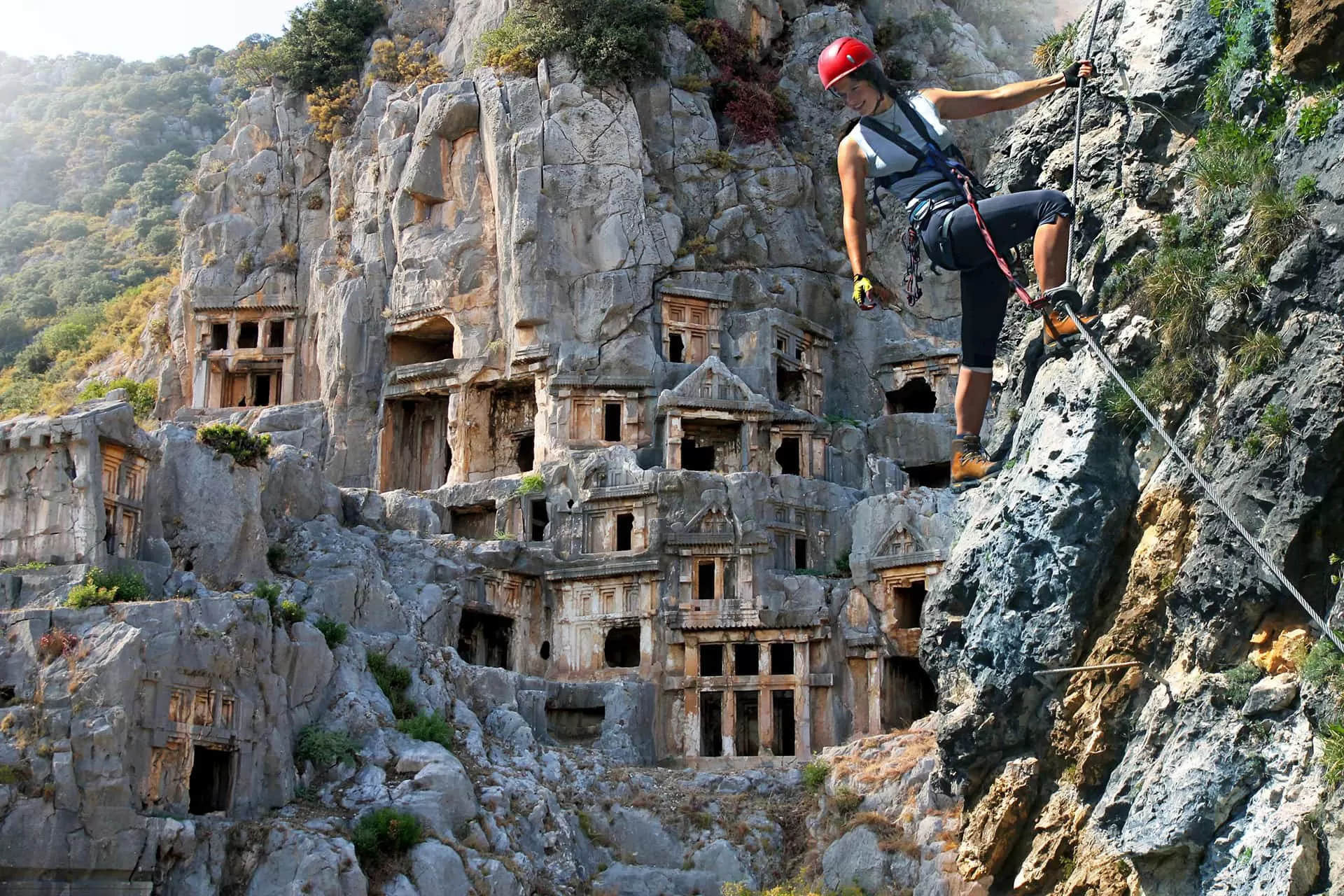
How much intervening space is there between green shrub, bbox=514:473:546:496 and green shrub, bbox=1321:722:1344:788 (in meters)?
36.8

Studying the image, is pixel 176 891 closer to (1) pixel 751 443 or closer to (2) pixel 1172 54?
(2) pixel 1172 54

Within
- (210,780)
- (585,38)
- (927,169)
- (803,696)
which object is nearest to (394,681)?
(210,780)

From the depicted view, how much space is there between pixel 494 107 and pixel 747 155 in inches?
398

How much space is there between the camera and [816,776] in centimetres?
3909

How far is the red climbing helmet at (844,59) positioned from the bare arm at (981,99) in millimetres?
1040

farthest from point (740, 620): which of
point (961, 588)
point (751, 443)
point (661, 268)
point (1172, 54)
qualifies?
point (1172, 54)

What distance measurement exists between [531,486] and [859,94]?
124 ft

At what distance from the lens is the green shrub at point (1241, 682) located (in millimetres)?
18625

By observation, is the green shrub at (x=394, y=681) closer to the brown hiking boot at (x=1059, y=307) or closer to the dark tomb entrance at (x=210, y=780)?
the dark tomb entrance at (x=210, y=780)

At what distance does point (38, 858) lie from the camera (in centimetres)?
2892

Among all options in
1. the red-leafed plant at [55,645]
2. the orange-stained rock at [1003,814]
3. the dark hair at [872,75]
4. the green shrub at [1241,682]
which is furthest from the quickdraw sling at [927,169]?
the red-leafed plant at [55,645]

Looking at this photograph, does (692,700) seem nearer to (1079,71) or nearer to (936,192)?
(1079,71)

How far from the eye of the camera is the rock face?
19.4 meters

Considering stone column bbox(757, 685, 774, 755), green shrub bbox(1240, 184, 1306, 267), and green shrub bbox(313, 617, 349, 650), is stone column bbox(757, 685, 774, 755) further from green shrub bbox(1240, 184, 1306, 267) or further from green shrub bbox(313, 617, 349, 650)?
green shrub bbox(1240, 184, 1306, 267)
